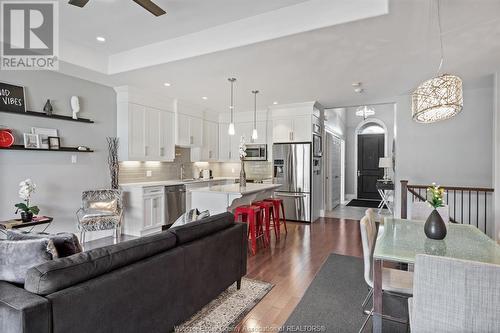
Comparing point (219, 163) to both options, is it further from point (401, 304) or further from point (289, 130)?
point (401, 304)

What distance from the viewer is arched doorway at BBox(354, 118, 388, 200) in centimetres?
991

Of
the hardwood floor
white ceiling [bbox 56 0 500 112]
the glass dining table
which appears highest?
white ceiling [bbox 56 0 500 112]

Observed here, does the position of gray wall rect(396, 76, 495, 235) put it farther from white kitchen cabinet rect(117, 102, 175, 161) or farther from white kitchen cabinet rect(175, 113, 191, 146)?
white kitchen cabinet rect(117, 102, 175, 161)

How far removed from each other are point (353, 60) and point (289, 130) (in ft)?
9.21

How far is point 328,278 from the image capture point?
121 inches

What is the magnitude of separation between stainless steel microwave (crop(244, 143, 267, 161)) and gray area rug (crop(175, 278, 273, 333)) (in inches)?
169

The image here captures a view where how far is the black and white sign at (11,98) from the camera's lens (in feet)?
11.2

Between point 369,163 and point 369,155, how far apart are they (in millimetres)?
302

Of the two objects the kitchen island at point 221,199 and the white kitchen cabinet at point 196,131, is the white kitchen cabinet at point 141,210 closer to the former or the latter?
the kitchen island at point 221,199

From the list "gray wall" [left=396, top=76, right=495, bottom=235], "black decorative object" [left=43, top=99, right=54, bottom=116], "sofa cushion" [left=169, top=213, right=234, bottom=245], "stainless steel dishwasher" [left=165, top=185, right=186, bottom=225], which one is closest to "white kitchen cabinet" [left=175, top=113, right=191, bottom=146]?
"stainless steel dishwasher" [left=165, top=185, right=186, bottom=225]

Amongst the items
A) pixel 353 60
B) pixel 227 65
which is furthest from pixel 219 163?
pixel 353 60

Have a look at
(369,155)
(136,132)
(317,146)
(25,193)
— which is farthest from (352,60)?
(369,155)

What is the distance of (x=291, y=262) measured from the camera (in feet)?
11.8

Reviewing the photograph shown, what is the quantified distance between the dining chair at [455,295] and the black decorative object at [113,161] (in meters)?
4.75
